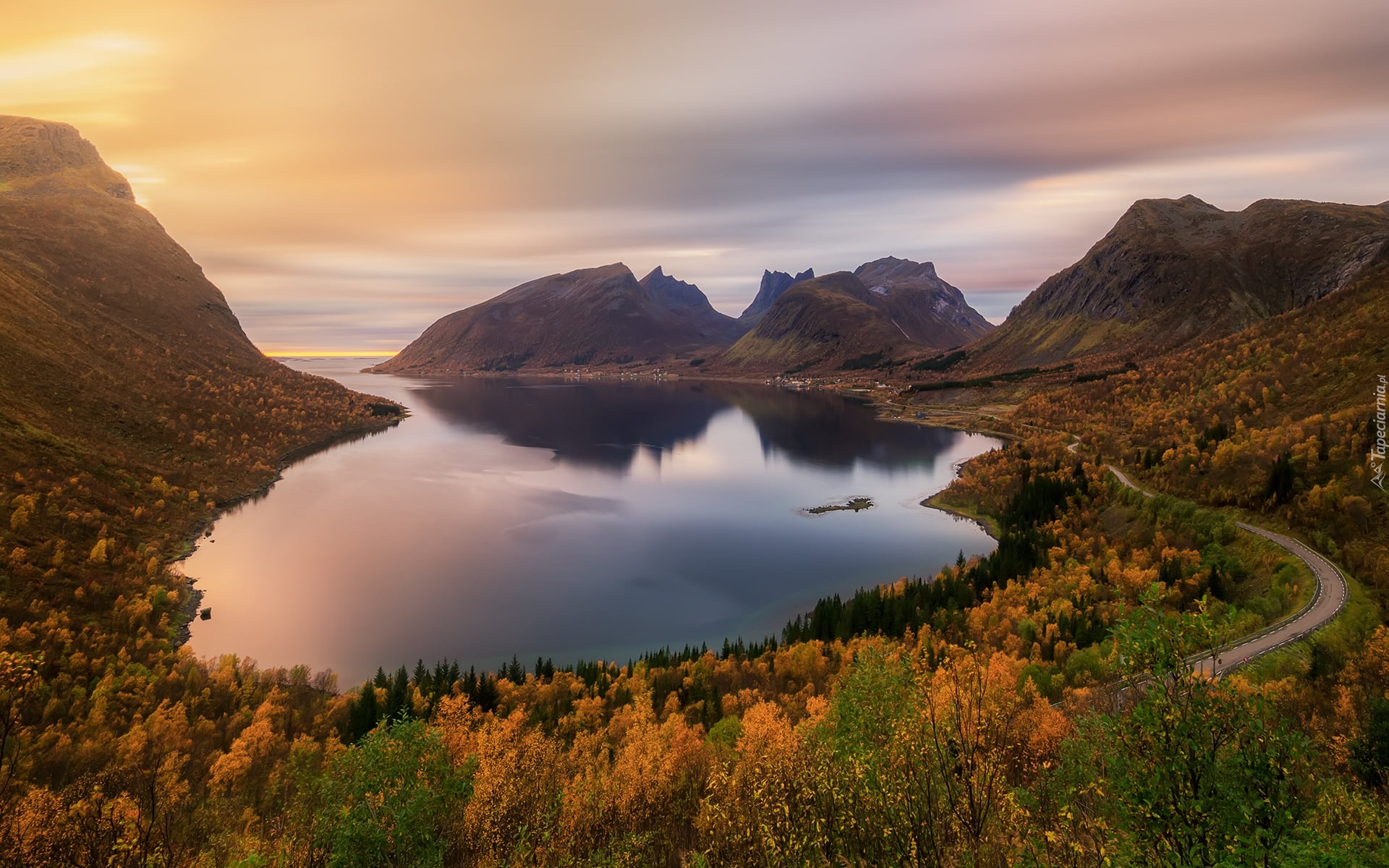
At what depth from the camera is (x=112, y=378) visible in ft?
390

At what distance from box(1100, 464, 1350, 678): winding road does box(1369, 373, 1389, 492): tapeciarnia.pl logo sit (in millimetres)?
8571

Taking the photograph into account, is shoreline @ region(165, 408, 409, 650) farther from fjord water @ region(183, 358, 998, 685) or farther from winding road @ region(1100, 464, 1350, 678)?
winding road @ region(1100, 464, 1350, 678)

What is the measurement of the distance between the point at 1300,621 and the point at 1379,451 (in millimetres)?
28807

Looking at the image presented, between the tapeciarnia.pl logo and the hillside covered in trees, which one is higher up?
the tapeciarnia.pl logo

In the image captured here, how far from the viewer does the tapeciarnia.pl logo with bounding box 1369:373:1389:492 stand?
5322 centimetres

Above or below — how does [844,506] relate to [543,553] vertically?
above

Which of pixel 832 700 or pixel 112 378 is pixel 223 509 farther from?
pixel 832 700

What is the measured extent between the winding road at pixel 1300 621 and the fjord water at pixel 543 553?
3500cm

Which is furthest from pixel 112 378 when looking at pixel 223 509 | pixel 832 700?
pixel 832 700

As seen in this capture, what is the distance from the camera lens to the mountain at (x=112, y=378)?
94.2m

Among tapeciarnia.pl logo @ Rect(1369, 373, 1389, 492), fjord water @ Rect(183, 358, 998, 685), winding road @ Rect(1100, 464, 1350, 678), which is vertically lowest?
fjord water @ Rect(183, 358, 998, 685)

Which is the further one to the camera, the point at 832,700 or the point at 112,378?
the point at 112,378

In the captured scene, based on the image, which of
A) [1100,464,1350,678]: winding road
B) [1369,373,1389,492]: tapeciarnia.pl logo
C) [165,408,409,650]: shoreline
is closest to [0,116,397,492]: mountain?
[165,408,409,650]: shoreline

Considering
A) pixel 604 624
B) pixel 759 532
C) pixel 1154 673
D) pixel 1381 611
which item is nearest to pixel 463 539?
pixel 604 624
